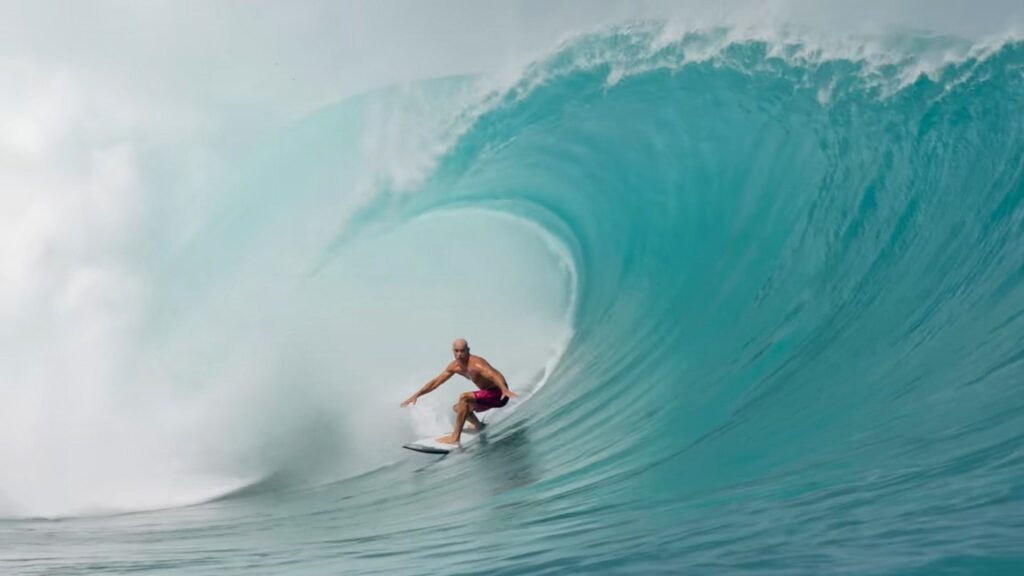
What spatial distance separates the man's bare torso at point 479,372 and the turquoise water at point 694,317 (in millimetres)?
383

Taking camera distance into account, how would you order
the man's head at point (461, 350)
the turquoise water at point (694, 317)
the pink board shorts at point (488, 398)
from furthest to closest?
the pink board shorts at point (488, 398) → the man's head at point (461, 350) → the turquoise water at point (694, 317)

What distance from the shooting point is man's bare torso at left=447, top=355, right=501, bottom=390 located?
23.1 feet

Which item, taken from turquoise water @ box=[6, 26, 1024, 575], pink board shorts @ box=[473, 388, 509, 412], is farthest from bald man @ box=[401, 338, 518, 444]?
turquoise water @ box=[6, 26, 1024, 575]

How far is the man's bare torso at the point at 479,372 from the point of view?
703cm

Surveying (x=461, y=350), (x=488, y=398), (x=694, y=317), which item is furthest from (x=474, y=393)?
(x=694, y=317)

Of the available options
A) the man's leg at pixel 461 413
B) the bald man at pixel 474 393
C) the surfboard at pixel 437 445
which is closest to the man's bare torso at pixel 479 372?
the bald man at pixel 474 393

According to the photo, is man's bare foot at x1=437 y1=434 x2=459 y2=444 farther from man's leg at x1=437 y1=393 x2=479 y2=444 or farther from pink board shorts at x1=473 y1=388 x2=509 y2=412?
pink board shorts at x1=473 y1=388 x2=509 y2=412

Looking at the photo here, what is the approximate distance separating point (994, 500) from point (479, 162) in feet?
26.1

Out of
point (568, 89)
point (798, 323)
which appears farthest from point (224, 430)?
point (568, 89)

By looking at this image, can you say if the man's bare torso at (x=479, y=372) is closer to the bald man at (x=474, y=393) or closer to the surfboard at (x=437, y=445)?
the bald man at (x=474, y=393)

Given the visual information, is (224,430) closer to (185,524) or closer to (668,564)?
(185,524)

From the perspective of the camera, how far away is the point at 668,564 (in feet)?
12.0

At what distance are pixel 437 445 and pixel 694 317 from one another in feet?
7.67

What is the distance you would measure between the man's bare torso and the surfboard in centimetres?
35
